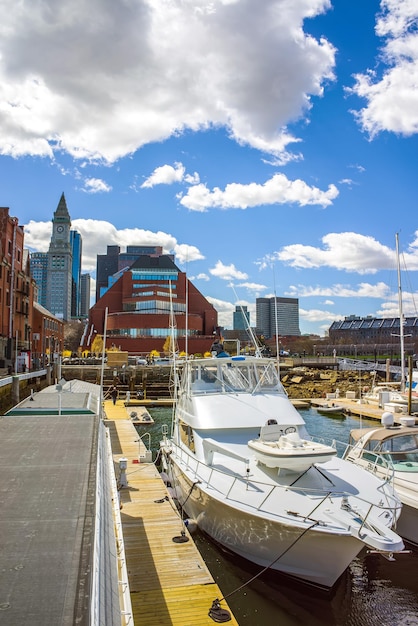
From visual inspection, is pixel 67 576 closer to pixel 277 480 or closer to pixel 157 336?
pixel 277 480

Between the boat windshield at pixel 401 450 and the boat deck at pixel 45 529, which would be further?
the boat windshield at pixel 401 450

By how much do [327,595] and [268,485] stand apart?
2387 millimetres

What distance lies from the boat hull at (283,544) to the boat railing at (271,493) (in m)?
0.29

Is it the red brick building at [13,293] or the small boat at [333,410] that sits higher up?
the red brick building at [13,293]

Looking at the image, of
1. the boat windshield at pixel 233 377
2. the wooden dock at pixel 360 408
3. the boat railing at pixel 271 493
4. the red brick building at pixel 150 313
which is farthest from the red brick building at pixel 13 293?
the boat railing at pixel 271 493

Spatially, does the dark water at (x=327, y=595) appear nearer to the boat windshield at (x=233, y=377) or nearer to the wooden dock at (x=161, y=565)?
the wooden dock at (x=161, y=565)

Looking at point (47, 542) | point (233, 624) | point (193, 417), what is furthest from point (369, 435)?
point (47, 542)

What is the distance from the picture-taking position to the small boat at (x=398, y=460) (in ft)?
39.1

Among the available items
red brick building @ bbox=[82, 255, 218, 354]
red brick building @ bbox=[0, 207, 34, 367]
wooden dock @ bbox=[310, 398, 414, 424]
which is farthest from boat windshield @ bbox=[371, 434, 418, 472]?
red brick building @ bbox=[82, 255, 218, 354]

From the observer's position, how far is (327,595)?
923 centimetres

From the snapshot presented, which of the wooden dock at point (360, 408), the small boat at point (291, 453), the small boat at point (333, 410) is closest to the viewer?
the small boat at point (291, 453)

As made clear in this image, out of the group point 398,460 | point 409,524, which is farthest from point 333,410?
point 409,524

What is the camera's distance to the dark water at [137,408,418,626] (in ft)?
28.6

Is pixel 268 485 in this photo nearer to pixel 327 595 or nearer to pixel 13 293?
pixel 327 595
